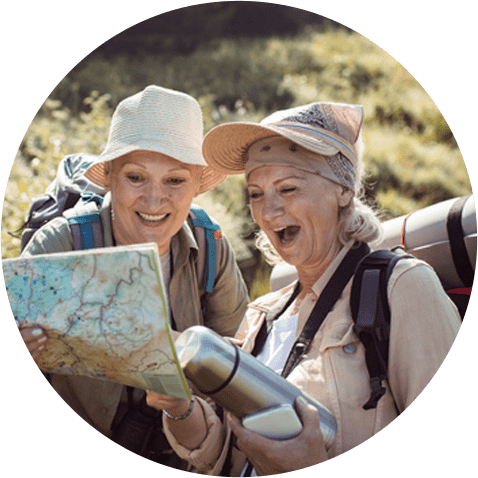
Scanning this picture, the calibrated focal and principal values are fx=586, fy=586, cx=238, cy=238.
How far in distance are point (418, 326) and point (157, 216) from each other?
0.96 m

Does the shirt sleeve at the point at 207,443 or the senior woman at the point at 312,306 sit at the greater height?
the senior woman at the point at 312,306

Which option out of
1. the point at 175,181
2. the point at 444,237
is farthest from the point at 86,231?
the point at 444,237

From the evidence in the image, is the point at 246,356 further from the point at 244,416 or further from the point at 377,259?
the point at 377,259

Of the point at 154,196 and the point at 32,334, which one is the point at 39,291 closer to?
the point at 32,334

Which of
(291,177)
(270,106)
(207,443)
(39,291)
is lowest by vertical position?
(207,443)

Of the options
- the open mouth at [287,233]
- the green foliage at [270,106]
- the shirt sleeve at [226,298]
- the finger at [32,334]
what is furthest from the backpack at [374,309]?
the finger at [32,334]

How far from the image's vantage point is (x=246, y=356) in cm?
176

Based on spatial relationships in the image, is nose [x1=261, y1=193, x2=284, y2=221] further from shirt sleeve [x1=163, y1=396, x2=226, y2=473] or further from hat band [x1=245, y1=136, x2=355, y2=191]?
shirt sleeve [x1=163, y1=396, x2=226, y2=473]

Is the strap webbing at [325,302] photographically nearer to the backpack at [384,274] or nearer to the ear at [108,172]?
the backpack at [384,274]

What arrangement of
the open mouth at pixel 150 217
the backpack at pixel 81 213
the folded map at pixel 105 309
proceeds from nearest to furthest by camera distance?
the folded map at pixel 105 309 < the open mouth at pixel 150 217 < the backpack at pixel 81 213

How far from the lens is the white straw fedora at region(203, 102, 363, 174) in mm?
1933

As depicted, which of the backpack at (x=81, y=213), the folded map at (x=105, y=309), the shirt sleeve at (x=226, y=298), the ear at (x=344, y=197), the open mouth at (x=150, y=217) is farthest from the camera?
the shirt sleeve at (x=226, y=298)

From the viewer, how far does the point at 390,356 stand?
70.3 inches

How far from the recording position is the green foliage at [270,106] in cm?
240
